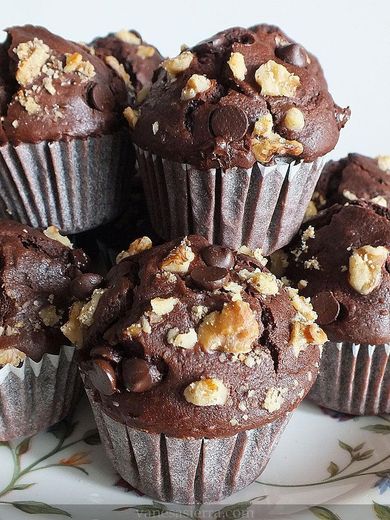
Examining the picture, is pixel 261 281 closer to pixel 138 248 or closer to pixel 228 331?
pixel 228 331

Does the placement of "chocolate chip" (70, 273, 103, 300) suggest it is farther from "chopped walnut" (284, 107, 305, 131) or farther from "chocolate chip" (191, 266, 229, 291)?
"chopped walnut" (284, 107, 305, 131)

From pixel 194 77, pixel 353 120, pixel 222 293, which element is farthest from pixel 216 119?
pixel 353 120

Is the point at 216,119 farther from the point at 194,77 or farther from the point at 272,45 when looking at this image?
the point at 272,45

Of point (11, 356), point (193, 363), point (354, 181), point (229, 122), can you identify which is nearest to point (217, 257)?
point (193, 363)

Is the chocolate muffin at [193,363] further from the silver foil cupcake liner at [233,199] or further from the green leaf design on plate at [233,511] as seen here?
the silver foil cupcake liner at [233,199]

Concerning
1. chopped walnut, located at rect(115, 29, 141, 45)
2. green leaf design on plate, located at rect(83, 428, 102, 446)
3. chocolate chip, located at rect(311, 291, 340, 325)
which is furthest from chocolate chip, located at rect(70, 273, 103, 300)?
chopped walnut, located at rect(115, 29, 141, 45)
